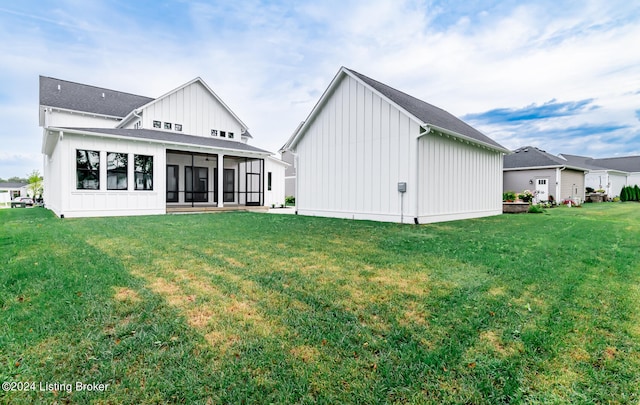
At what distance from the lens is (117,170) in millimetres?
12758

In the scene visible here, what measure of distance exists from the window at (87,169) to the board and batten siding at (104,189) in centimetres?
13

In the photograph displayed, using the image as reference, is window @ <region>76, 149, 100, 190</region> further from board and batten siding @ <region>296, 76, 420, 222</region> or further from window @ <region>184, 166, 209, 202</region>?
board and batten siding @ <region>296, 76, 420, 222</region>

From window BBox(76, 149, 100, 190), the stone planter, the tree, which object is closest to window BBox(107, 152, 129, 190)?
window BBox(76, 149, 100, 190)

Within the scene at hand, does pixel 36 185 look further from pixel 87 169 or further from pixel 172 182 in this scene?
pixel 87 169

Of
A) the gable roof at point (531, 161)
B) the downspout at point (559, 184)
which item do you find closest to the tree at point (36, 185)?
the gable roof at point (531, 161)

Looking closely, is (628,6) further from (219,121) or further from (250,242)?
(219,121)

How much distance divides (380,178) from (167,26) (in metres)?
12.5

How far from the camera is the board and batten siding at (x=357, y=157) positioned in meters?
10.2

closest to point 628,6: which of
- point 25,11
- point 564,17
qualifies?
point 564,17

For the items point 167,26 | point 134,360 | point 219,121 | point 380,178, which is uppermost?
point 167,26

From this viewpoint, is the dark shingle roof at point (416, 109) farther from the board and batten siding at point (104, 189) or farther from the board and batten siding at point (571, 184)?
the board and batten siding at point (571, 184)

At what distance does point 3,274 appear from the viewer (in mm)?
3951

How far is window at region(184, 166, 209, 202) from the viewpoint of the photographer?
18.5 meters

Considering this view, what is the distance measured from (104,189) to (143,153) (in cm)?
214
